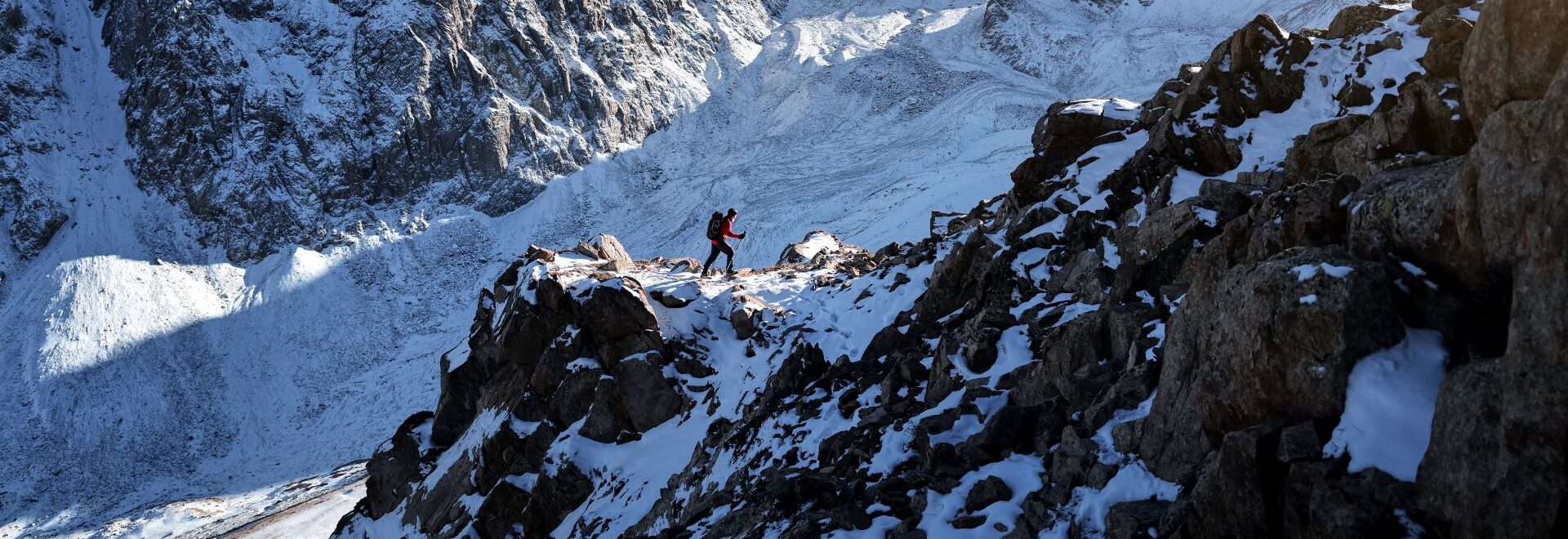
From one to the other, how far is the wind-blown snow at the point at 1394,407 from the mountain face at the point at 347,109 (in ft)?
192

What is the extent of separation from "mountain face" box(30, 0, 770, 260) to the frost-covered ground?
82.2 inches

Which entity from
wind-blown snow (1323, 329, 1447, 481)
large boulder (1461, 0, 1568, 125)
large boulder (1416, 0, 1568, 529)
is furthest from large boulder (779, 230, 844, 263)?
large boulder (1416, 0, 1568, 529)

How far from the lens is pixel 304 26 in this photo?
214ft

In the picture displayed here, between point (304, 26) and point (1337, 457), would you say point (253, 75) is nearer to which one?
point (304, 26)

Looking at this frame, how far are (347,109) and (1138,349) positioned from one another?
62.8 metres

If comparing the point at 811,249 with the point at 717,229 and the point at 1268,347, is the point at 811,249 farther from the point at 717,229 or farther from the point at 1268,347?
the point at 1268,347

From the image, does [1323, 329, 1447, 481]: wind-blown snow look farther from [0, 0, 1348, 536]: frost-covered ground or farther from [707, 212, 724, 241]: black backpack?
[0, 0, 1348, 536]: frost-covered ground

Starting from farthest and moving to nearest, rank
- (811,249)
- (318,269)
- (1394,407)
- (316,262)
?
1. (316,262)
2. (318,269)
3. (811,249)
4. (1394,407)

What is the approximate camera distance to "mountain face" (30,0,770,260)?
2357 inches

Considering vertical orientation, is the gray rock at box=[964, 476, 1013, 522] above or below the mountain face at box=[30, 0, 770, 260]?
below

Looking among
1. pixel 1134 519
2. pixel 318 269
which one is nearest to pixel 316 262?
pixel 318 269

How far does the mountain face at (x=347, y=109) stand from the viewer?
5988 centimetres

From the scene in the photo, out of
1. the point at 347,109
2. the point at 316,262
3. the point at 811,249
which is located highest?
the point at 347,109

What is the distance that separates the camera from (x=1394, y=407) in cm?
664
